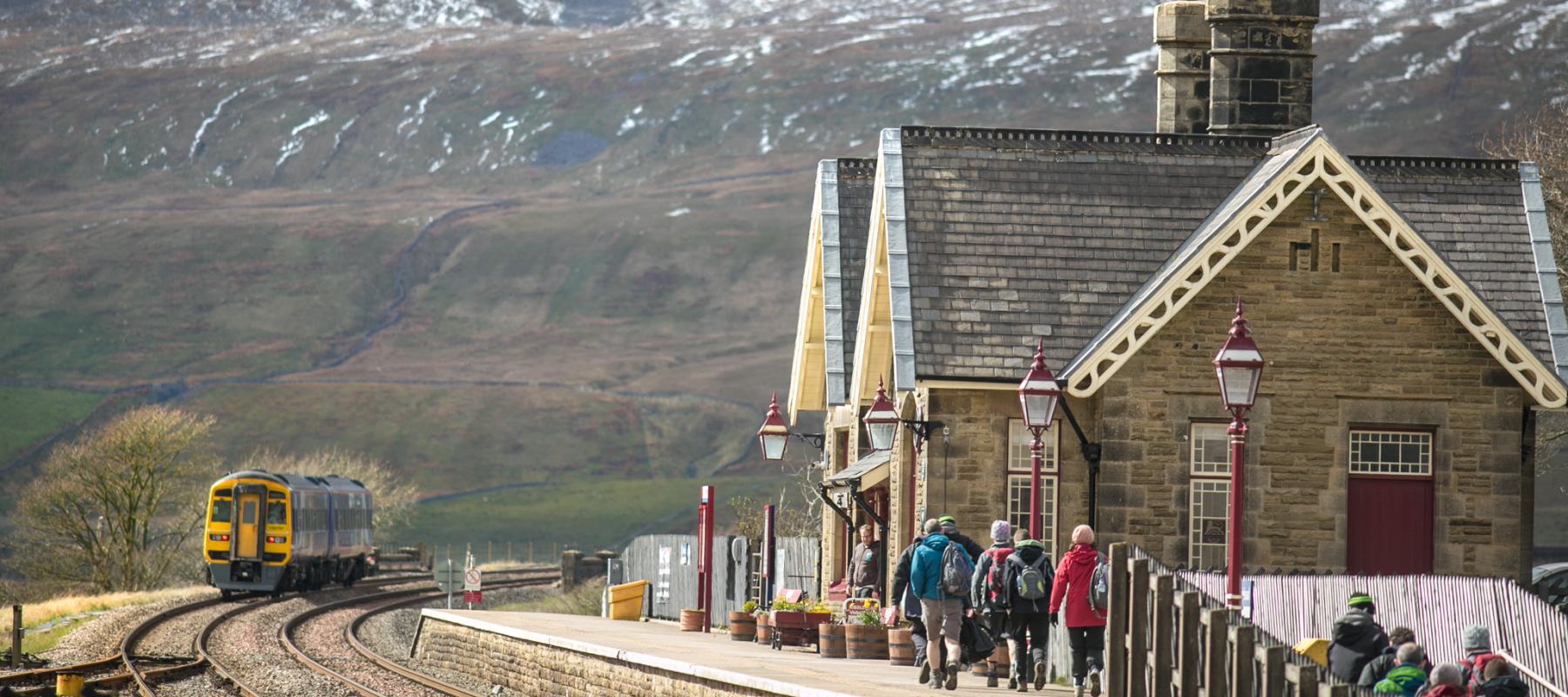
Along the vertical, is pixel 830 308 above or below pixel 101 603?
above

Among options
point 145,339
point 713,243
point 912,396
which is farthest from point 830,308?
point 713,243

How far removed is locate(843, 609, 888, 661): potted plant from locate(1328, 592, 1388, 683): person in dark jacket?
8.10 metres

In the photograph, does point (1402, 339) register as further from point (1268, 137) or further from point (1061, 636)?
point (1061, 636)

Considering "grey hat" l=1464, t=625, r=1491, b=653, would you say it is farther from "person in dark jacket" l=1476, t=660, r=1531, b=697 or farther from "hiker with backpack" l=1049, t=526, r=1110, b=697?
"hiker with backpack" l=1049, t=526, r=1110, b=697

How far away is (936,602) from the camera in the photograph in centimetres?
1806

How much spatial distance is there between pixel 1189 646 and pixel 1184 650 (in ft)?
0.15

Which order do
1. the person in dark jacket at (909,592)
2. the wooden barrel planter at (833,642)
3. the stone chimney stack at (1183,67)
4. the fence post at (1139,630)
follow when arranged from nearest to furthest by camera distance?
the fence post at (1139,630)
the person in dark jacket at (909,592)
the wooden barrel planter at (833,642)
the stone chimney stack at (1183,67)

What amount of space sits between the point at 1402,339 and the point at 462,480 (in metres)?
112

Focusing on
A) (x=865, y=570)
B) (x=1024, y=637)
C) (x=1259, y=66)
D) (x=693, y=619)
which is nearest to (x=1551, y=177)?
(x=1259, y=66)

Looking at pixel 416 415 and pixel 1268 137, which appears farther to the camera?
pixel 416 415

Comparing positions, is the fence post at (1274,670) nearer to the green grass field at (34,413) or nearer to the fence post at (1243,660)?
the fence post at (1243,660)

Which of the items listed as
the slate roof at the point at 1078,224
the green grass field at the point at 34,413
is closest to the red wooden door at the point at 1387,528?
the slate roof at the point at 1078,224

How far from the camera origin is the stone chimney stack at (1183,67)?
31.0m

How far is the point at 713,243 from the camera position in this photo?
196 m
